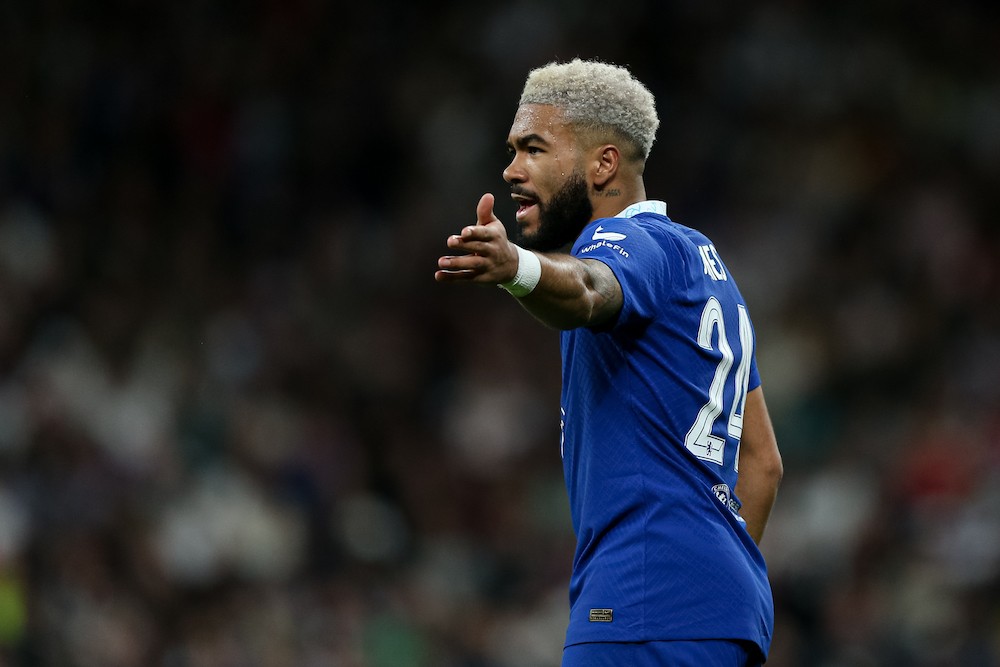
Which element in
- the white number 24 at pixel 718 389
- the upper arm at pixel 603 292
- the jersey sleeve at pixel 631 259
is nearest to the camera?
the upper arm at pixel 603 292

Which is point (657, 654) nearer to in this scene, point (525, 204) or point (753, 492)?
point (753, 492)

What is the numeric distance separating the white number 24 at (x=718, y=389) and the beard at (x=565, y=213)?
462 millimetres

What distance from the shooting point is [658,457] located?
3887 millimetres

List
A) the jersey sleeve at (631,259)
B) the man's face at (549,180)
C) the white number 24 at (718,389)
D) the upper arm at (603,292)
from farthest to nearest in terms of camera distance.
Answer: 1. the man's face at (549,180)
2. the white number 24 at (718,389)
3. the jersey sleeve at (631,259)
4. the upper arm at (603,292)

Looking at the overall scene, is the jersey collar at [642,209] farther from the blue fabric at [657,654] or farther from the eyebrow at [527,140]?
the blue fabric at [657,654]

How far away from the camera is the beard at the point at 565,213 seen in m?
4.20

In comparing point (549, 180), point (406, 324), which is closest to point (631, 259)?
point (549, 180)

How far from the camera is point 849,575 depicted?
30.0 feet

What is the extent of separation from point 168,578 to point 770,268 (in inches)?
197

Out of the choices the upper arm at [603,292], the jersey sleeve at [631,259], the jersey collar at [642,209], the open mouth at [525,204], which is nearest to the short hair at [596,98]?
the jersey collar at [642,209]

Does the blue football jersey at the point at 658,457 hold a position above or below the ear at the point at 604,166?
below

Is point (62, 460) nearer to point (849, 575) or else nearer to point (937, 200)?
point (849, 575)

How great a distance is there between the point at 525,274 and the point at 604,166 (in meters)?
0.90

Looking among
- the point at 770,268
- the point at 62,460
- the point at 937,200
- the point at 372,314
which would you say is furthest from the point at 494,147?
the point at 62,460
